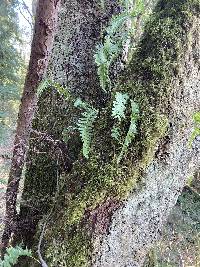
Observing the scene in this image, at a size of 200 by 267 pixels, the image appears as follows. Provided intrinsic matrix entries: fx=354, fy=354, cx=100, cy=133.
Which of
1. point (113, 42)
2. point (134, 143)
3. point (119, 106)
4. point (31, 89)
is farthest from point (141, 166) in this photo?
point (31, 89)

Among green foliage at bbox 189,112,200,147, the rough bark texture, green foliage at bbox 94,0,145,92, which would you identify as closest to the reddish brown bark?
the rough bark texture

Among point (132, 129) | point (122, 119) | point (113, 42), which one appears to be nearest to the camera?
point (132, 129)

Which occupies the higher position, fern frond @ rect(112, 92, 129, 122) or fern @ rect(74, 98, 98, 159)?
fern frond @ rect(112, 92, 129, 122)

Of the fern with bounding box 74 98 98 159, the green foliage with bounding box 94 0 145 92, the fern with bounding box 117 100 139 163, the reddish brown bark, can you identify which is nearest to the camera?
the fern with bounding box 117 100 139 163

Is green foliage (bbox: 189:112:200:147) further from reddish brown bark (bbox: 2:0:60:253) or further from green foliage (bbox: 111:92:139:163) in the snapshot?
reddish brown bark (bbox: 2:0:60:253)

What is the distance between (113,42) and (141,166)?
103 cm

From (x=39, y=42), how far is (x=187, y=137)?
135 centimetres

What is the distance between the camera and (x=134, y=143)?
2146mm

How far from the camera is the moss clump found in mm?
2080

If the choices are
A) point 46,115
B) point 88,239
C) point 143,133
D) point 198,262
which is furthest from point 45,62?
point 198,262

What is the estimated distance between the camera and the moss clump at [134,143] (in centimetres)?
208

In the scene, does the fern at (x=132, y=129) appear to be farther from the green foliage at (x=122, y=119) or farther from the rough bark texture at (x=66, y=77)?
the rough bark texture at (x=66, y=77)

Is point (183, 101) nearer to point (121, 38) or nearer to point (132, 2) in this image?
point (121, 38)

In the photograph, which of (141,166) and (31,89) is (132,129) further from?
(31,89)
